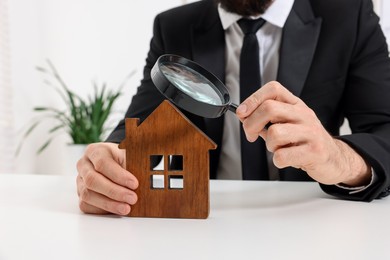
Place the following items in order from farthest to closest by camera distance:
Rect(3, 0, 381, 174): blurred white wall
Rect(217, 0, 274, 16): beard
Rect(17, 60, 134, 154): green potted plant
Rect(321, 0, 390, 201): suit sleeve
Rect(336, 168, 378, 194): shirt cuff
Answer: Rect(3, 0, 381, 174): blurred white wall → Rect(17, 60, 134, 154): green potted plant → Rect(217, 0, 274, 16): beard → Rect(321, 0, 390, 201): suit sleeve → Rect(336, 168, 378, 194): shirt cuff

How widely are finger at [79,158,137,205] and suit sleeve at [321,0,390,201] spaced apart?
1.55ft

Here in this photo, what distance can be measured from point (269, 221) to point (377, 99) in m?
0.75

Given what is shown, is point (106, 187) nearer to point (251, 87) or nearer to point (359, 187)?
point (359, 187)

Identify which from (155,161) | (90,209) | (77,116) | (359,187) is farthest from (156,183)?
(77,116)

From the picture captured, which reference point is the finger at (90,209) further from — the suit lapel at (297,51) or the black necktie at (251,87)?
the suit lapel at (297,51)

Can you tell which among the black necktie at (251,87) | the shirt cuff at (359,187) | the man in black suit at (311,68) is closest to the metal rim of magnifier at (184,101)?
the man in black suit at (311,68)

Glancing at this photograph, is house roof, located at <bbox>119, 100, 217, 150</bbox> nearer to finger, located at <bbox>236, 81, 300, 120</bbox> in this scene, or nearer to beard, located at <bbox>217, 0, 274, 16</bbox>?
finger, located at <bbox>236, 81, 300, 120</bbox>

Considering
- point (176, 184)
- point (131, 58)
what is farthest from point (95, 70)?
point (176, 184)

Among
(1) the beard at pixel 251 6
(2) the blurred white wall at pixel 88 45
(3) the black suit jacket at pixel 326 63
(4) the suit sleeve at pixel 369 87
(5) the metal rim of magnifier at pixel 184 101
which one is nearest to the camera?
(5) the metal rim of magnifier at pixel 184 101

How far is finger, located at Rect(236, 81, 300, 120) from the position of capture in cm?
82

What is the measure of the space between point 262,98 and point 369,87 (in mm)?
742

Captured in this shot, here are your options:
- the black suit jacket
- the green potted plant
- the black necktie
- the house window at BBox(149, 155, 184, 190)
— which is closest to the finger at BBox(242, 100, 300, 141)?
the house window at BBox(149, 155, 184, 190)

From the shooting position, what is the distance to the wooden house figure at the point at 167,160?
867 mm

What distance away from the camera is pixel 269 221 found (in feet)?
2.76
